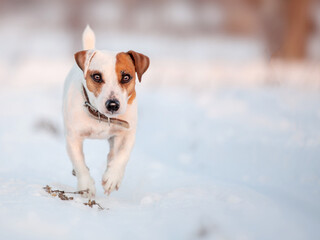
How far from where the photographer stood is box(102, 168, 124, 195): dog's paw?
3.18 metres

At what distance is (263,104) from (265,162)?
9.54 ft

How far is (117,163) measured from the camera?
326 cm

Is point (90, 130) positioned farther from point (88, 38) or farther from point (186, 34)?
point (186, 34)

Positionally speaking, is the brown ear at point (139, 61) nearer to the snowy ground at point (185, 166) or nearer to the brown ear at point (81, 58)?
the brown ear at point (81, 58)

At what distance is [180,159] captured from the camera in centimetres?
480

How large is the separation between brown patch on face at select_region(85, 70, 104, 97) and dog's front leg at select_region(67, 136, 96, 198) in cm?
48

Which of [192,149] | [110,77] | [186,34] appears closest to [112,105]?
[110,77]

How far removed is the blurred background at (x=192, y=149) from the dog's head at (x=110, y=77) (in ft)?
2.31

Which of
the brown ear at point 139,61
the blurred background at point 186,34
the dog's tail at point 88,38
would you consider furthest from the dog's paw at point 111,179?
the blurred background at point 186,34

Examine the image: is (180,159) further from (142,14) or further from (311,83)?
(142,14)

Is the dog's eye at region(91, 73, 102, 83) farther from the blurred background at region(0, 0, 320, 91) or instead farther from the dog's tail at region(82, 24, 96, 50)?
the blurred background at region(0, 0, 320, 91)

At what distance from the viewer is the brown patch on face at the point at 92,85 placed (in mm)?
2936

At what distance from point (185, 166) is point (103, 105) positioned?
76.1 inches

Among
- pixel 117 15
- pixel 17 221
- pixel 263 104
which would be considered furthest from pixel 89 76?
pixel 117 15
